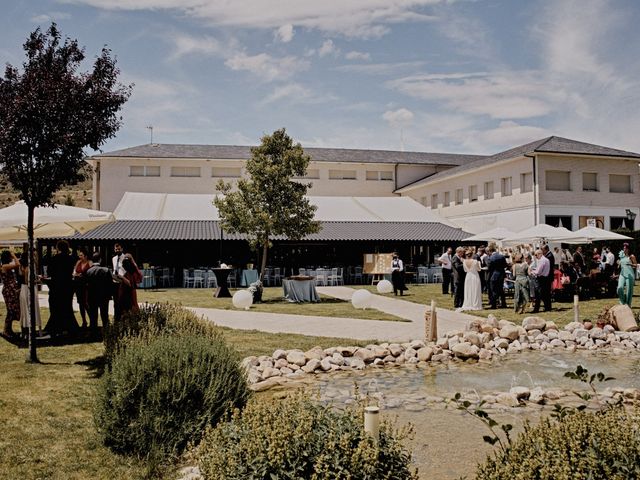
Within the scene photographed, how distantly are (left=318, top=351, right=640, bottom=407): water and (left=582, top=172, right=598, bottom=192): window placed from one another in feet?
78.4

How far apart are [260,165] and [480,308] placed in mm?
8904

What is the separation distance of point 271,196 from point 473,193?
19557 mm

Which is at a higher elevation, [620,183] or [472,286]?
[620,183]

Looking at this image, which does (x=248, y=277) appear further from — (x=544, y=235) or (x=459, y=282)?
(x=544, y=235)

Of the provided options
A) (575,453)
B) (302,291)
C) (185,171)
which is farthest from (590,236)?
(185,171)

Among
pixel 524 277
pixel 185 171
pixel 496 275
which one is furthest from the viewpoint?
pixel 185 171

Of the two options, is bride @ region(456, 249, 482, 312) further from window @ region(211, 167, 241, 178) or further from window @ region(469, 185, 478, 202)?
window @ region(211, 167, 241, 178)

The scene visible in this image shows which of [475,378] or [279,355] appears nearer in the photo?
[475,378]

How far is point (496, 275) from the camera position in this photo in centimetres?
1658

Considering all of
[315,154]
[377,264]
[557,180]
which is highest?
[315,154]

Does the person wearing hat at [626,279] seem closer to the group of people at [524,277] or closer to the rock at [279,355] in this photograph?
the group of people at [524,277]

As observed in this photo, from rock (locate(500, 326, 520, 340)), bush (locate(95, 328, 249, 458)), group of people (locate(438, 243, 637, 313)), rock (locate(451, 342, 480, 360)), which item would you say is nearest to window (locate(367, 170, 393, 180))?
group of people (locate(438, 243, 637, 313))

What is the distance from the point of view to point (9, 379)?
7555 mm

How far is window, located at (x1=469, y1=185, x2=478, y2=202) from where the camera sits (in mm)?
35688
